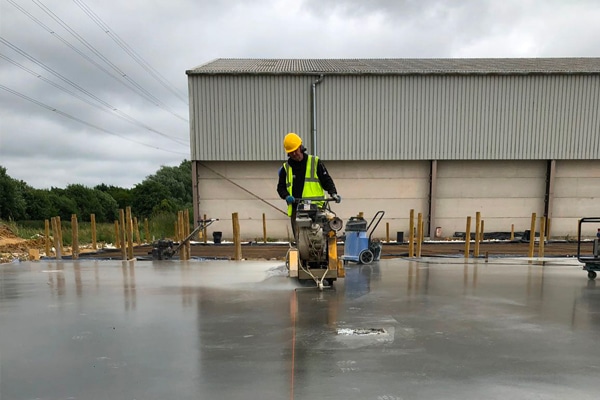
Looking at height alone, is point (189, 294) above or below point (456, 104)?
below

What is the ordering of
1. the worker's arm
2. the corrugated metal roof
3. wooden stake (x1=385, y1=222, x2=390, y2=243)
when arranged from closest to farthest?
the worker's arm
wooden stake (x1=385, y1=222, x2=390, y2=243)
the corrugated metal roof

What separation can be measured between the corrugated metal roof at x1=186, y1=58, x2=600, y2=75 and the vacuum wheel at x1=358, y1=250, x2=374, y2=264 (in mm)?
11532

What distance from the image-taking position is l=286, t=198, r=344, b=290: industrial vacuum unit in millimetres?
4273

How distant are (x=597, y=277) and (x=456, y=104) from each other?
511 inches

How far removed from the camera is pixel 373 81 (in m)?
16.4

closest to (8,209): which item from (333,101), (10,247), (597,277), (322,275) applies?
(10,247)

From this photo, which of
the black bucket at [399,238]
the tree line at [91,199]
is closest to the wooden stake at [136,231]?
the black bucket at [399,238]

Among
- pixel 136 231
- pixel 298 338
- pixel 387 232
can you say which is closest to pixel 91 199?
pixel 136 231

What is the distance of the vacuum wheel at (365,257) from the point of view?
6.56 m

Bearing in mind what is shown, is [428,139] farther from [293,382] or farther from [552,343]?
[293,382]

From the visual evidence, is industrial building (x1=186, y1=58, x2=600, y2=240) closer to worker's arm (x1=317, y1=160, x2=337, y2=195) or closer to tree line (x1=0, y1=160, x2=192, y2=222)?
worker's arm (x1=317, y1=160, x2=337, y2=195)

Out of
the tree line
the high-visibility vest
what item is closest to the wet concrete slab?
the high-visibility vest

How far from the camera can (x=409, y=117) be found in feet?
54.4

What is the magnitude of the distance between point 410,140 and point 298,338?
15.1 m
